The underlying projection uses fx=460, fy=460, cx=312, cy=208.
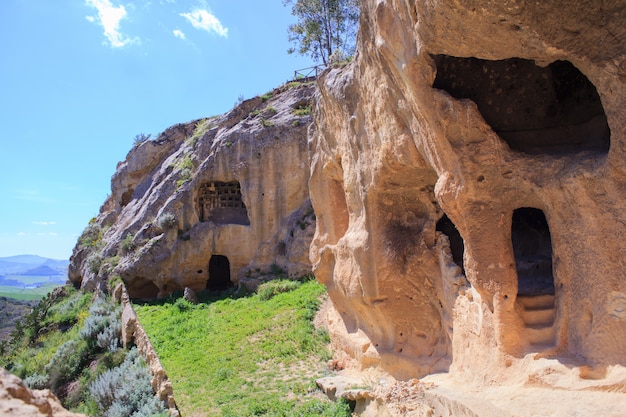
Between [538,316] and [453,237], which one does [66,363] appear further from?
[538,316]

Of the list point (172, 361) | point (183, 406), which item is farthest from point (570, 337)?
point (172, 361)

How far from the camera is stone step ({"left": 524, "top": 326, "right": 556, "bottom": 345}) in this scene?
466cm

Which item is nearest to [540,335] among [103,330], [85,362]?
[85,362]

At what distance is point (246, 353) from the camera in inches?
372

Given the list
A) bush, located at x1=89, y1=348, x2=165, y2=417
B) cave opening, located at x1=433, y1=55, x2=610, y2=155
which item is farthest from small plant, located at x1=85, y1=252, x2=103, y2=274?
cave opening, located at x1=433, y1=55, x2=610, y2=155

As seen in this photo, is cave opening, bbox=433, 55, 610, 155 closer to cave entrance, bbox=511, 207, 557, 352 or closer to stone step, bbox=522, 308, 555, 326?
cave entrance, bbox=511, 207, 557, 352

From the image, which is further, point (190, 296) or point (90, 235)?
point (90, 235)

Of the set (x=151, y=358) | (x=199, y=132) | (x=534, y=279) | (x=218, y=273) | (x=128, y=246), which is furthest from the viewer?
(x=199, y=132)

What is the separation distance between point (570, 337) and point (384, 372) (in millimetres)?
3402

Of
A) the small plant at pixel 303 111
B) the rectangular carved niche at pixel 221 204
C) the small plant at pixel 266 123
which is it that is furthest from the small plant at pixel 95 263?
the small plant at pixel 303 111

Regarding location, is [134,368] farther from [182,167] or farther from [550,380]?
[182,167]

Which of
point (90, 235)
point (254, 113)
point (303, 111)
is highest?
point (254, 113)

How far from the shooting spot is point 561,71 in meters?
5.75

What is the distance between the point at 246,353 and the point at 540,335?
623 cm
